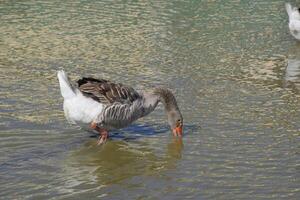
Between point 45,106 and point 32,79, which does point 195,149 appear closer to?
point 45,106

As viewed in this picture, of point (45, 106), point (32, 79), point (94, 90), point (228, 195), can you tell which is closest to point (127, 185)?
point (228, 195)

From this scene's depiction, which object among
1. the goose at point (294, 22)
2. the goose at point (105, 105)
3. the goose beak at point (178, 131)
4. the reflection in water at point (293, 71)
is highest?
the goose at point (105, 105)

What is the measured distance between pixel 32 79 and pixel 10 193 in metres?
5.55

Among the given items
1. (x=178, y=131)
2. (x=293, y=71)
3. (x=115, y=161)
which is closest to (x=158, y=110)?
(x=178, y=131)

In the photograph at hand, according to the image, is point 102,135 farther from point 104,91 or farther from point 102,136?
point 104,91

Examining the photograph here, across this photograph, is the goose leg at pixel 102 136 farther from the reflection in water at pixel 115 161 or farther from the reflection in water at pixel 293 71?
the reflection in water at pixel 293 71

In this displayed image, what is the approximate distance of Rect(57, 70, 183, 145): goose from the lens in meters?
8.05

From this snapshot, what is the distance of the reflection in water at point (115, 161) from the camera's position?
7.25 metres

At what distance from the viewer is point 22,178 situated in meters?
7.05

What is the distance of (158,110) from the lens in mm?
10047

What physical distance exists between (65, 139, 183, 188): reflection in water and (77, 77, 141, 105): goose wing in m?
0.67

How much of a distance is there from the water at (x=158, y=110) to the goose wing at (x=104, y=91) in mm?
687

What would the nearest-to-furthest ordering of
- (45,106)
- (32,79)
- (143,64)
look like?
1. (45,106)
2. (32,79)
3. (143,64)

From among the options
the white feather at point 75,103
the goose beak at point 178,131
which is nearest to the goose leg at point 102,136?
the white feather at point 75,103
